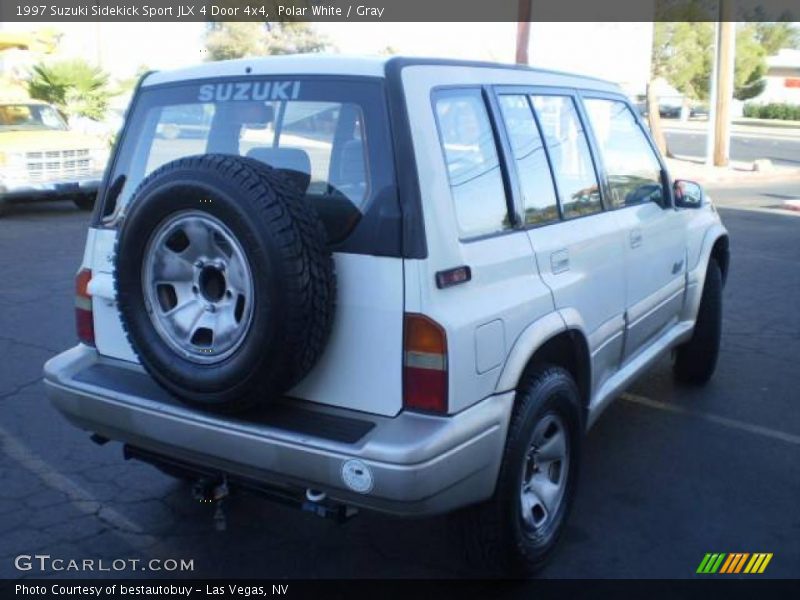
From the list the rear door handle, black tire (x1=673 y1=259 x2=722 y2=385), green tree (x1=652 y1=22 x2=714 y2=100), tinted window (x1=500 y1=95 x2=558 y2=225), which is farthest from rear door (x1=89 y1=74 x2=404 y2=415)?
green tree (x1=652 y1=22 x2=714 y2=100)

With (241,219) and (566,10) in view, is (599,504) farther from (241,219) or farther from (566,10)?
(566,10)

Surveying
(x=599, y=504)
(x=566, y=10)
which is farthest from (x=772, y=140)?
(x=599, y=504)

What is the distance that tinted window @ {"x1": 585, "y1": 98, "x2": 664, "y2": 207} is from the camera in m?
4.34

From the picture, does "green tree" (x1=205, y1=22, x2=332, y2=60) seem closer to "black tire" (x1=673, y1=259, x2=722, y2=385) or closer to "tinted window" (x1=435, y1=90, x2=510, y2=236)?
"black tire" (x1=673, y1=259, x2=722, y2=385)

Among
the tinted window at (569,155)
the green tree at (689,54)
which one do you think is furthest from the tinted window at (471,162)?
the green tree at (689,54)

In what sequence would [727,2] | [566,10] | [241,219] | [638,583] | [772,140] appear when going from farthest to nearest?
[772,140] < [566,10] < [727,2] < [638,583] < [241,219]

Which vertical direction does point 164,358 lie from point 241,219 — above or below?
below

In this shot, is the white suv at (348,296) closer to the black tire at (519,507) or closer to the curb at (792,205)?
the black tire at (519,507)

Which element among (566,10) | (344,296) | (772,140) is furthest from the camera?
(772,140)

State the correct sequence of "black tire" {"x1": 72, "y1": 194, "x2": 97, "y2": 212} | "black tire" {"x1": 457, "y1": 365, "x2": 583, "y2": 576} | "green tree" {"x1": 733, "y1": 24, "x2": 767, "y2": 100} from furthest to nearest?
"green tree" {"x1": 733, "y1": 24, "x2": 767, "y2": 100}
"black tire" {"x1": 72, "y1": 194, "x2": 97, "y2": 212}
"black tire" {"x1": 457, "y1": 365, "x2": 583, "y2": 576}

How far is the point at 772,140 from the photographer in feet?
129

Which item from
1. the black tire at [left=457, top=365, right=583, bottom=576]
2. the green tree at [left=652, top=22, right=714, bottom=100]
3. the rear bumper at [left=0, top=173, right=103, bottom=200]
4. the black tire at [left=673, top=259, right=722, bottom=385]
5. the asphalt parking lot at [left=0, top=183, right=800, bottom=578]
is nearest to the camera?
the black tire at [left=457, top=365, right=583, bottom=576]

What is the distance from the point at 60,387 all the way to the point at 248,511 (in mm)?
1056

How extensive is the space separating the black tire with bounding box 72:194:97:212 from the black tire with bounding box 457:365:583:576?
40.5 feet
